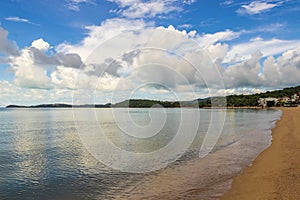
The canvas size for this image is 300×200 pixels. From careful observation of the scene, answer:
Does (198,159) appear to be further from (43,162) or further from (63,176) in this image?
(43,162)

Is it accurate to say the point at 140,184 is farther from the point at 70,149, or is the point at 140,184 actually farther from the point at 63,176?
the point at 70,149

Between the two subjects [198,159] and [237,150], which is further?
[237,150]

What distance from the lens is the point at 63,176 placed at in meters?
15.1

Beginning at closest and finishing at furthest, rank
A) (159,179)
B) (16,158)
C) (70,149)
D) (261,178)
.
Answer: (261,178), (159,179), (16,158), (70,149)

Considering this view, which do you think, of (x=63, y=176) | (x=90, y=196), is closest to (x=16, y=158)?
(x=63, y=176)

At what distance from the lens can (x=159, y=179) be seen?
14.1 m

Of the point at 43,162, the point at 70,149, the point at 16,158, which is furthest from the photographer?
the point at 70,149

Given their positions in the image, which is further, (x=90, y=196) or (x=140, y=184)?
(x=140, y=184)

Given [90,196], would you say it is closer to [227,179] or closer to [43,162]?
[227,179]

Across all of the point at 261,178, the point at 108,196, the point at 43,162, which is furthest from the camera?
the point at 43,162

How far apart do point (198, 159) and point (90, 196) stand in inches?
380

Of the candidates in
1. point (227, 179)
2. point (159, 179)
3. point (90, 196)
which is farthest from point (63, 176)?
point (227, 179)

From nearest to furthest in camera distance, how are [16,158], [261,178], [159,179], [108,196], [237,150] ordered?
[108,196], [261,178], [159,179], [16,158], [237,150]

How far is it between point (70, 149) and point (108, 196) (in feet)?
46.1
